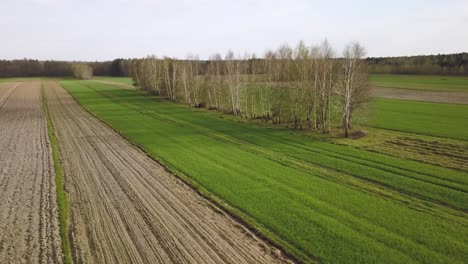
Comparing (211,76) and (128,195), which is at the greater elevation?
(211,76)

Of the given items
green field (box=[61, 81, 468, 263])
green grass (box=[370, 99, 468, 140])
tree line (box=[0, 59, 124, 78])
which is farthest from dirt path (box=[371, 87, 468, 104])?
tree line (box=[0, 59, 124, 78])

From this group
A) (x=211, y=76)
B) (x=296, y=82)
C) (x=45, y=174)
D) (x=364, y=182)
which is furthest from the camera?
(x=211, y=76)

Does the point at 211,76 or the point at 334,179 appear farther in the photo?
the point at 211,76

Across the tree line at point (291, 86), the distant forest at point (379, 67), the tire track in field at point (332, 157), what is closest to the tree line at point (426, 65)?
the distant forest at point (379, 67)

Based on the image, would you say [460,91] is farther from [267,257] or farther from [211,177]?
[267,257]

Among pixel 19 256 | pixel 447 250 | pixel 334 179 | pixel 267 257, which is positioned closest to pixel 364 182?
pixel 334 179
